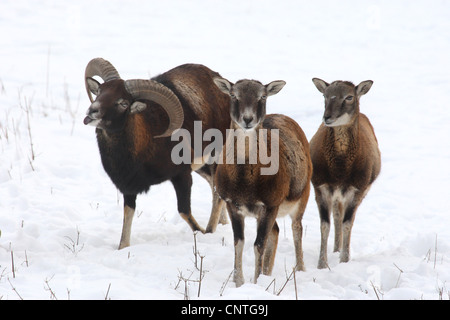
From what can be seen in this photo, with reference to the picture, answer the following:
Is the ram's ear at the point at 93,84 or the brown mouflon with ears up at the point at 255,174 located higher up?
the ram's ear at the point at 93,84

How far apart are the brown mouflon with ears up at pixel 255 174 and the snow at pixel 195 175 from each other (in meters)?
0.58

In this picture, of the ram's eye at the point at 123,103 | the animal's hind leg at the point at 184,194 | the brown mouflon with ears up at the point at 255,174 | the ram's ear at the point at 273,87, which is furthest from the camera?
the animal's hind leg at the point at 184,194

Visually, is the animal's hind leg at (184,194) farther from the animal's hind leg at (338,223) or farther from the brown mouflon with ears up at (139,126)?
the animal's hind leg at (338,223)

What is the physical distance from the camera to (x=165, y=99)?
329 inches

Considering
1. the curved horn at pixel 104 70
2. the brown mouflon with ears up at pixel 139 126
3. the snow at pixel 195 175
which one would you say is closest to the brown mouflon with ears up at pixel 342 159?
the snow at pixel 195 175

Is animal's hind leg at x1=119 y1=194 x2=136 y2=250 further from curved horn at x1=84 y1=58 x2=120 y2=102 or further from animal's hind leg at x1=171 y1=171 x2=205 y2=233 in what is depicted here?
curved horn at x1=84 y1=58 x2=120 y2=102

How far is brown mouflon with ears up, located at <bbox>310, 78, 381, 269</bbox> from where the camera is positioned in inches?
306

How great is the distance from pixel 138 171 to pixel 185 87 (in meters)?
1.61

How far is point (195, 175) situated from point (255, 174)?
7248 mm

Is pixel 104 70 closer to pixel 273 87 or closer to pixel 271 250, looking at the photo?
pixel 273 87

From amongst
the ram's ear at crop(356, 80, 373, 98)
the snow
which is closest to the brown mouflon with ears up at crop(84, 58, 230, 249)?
the snow

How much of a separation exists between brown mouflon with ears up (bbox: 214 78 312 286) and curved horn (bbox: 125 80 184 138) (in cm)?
132

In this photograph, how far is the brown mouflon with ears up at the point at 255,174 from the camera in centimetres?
670
